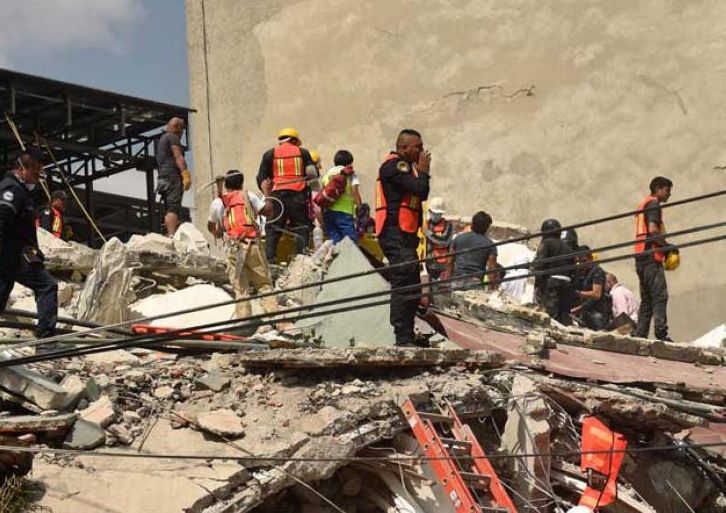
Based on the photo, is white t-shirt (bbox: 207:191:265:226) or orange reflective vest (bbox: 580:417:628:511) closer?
A: orange reflective vest (bbox: 580:417:628:511)

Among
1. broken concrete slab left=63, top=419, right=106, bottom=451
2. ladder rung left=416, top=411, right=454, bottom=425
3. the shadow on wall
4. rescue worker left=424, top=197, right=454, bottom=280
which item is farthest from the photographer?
the shadow on wall

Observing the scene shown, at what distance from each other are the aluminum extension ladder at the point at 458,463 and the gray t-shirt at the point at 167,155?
6.36m

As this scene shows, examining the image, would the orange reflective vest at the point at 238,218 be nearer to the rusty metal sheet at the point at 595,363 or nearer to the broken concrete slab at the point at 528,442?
the rusty metal sheet at the point at 595,363

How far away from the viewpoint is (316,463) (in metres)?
7.08

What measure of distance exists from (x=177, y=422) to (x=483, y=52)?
13.6 metres

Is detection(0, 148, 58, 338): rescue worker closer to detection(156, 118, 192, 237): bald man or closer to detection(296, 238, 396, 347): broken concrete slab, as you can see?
detection(296, 238, 396, 347): broken concrete slab

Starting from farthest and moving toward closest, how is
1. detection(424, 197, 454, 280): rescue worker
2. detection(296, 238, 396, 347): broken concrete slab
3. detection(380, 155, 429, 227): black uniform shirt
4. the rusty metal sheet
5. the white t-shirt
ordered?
detection(424, 197, 454, 280): rescue worker
the white t-shirt
the rusty metal sheet
detection(296, 238, 396, 347): broken concrete slab
detection(380, 155, 429, 227): black uniform shirt

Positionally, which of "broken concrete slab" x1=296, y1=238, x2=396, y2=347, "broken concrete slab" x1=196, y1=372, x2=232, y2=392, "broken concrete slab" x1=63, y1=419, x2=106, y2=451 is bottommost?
"broken concrete slab" x1=63, y1=419, x2=106, y2=451

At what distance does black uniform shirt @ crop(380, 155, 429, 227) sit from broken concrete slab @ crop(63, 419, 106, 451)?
285 cm

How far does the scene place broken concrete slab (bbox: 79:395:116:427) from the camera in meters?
7.07

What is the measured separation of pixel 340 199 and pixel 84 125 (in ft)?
31.7

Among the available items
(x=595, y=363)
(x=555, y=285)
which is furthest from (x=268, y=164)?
(x=595, y=363)

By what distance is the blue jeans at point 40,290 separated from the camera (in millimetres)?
8000

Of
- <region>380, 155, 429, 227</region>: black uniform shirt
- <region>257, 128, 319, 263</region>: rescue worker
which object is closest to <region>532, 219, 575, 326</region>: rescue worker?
<region>257, 128, 319, 263</region>: rescue worker
